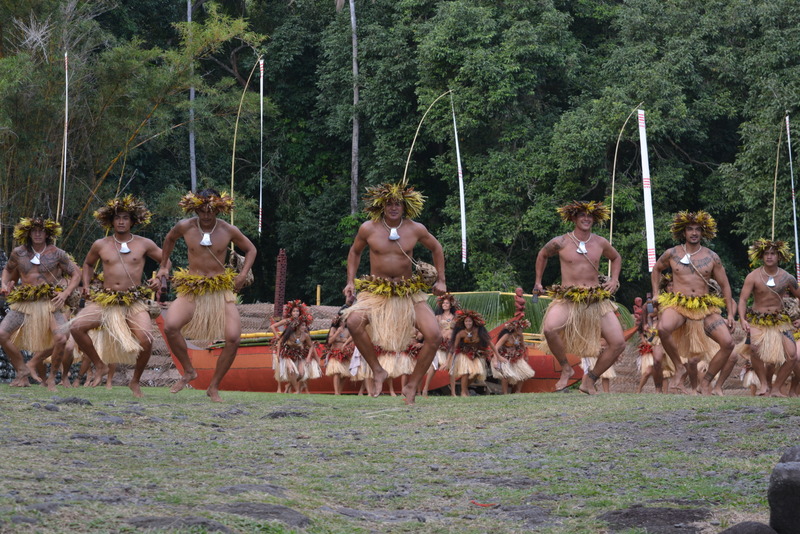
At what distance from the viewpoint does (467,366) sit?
14.2 metres

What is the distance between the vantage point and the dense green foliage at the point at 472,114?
956 inches

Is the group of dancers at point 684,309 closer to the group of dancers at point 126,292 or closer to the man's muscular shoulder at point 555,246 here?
the man's muscular shoulder at point 555,246

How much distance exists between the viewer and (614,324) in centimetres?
1038

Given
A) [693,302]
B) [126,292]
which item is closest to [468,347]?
[693,302]

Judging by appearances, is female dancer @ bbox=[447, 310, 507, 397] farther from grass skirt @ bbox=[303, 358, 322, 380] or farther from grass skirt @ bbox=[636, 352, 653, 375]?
grass skirt @ bbox=[303, 358, 322, 380]

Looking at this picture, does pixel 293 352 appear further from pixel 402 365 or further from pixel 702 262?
pixel 702 262

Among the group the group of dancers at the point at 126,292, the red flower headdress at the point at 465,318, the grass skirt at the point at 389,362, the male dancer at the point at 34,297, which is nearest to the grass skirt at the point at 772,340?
the red flower headdress at the point at 465,318

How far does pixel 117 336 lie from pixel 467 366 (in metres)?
5.48

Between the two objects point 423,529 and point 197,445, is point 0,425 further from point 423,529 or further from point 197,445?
point 423,529

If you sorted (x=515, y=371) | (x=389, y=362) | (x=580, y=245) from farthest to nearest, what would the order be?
(x=515, y=371) < (x=389, y=362) < (x=580, y=245)

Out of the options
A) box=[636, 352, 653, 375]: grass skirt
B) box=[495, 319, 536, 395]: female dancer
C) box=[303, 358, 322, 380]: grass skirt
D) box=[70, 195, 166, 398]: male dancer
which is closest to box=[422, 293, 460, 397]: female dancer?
box=[495, 319, 536, 395]: female dancer

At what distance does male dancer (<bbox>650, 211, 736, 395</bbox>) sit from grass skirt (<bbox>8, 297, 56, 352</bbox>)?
6.18 meters

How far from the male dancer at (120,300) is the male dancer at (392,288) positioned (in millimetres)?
1823

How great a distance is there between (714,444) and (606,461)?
28.2 inches
